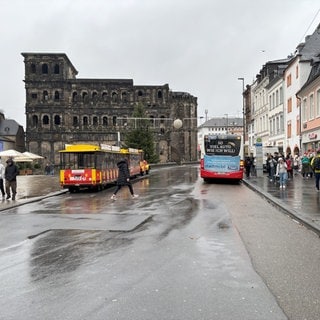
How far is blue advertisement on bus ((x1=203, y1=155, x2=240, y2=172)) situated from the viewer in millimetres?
27719

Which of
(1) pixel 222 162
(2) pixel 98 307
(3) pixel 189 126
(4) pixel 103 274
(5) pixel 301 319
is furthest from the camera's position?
(3) pixel 189 126

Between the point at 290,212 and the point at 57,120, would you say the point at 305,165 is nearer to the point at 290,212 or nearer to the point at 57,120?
the point at 290,212

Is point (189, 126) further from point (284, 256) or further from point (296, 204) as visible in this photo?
point (284, 256)

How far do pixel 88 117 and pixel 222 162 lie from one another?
190 feet

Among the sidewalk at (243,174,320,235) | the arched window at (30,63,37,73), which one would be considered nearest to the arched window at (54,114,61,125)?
the arched window at (30,63,37,73)

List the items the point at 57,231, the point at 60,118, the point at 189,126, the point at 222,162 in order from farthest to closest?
the point at 189,126, the point at 60,118, the point at 222,162, the point at 57,231

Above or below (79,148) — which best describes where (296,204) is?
below

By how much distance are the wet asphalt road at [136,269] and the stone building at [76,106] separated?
67032 mm

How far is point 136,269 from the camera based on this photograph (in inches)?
251

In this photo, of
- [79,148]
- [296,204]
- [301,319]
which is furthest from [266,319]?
[79,148]

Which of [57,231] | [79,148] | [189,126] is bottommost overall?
[57,231]

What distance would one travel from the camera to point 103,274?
6.11 metres

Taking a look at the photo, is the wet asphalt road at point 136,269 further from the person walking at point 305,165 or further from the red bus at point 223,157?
the person walking at point 305,165

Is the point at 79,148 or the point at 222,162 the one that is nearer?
the point at 79,148
